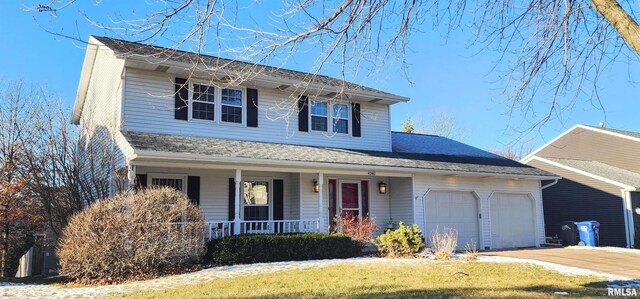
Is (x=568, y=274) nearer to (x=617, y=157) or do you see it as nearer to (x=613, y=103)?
(x=613, y=103)

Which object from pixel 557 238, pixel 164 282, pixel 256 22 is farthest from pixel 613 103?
pixel 557 238

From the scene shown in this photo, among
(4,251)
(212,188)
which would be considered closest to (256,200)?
(212,188)

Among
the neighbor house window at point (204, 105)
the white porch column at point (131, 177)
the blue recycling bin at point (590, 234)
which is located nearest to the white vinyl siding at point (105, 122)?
the white porch column at point (131, 177)

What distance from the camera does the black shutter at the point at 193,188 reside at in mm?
13133

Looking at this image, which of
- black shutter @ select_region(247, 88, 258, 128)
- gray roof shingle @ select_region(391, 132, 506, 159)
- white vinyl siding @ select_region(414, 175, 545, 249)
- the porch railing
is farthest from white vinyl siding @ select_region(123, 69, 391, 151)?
the porch railing

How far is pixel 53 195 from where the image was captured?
12.6 metres

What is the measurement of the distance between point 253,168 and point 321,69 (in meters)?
6.62

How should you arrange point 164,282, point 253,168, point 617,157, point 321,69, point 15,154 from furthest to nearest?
point 617,157 < point 15,154 < point 253,168 < point 164,282 < point 321,69

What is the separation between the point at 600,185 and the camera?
20.0 m

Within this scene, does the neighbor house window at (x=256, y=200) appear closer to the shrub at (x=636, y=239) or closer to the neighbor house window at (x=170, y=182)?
the neighbor house window at (x=170, y=182)

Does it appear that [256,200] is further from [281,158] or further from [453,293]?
[453,293]

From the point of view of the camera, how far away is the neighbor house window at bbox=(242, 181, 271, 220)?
46.4 ft

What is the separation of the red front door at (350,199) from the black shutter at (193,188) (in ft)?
15.4

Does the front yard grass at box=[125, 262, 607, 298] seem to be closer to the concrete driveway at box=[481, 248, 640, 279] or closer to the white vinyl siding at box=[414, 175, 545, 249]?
the concrete driveway at box=[481, 248, 640, 279]
